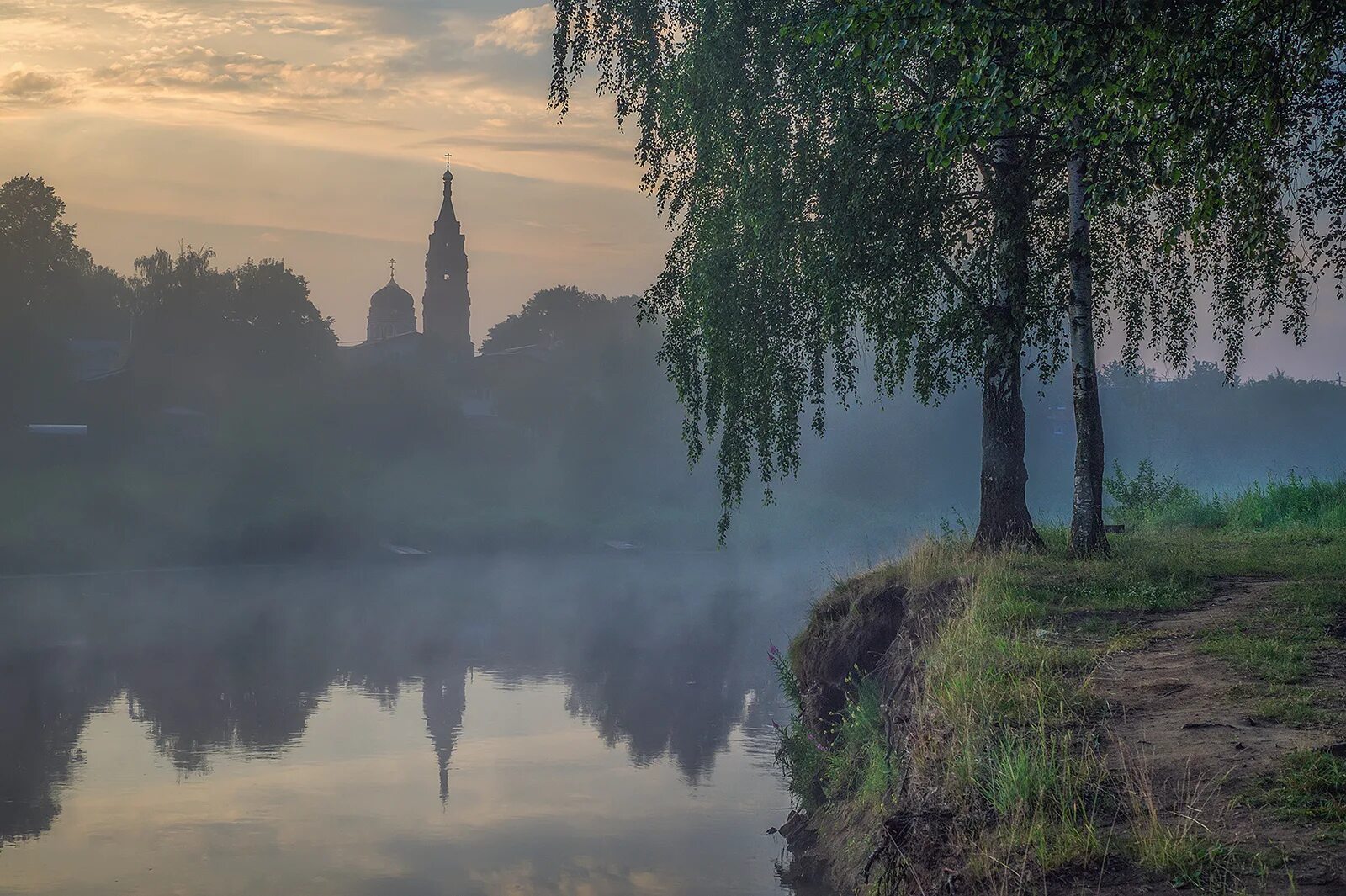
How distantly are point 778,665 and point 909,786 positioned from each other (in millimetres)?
8238

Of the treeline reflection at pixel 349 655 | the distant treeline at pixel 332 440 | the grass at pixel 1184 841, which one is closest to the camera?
the grass at pixel 1184 841

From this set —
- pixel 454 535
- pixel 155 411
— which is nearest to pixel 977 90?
pixel 454 535

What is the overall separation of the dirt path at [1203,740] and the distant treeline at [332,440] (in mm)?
32252

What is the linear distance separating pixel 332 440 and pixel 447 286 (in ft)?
174

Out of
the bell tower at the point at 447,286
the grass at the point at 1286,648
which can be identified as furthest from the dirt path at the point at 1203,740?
the bell tower at the point at 447,286

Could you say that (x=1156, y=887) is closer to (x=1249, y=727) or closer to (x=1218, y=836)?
(x=1218, y=836)

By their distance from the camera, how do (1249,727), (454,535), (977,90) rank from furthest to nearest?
(454,535) < (977,90) < (1249,727)

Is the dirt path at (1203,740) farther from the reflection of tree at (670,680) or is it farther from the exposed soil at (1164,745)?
the reflection of tree at (670,680)

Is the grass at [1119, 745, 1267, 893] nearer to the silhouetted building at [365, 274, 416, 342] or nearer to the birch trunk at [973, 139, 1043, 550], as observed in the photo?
the birch trunk at [973, 139, 1043, 550]

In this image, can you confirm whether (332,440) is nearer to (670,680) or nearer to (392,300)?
(670,680)

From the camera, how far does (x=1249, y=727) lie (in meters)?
7.47

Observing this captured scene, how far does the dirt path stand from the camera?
18.7 feet

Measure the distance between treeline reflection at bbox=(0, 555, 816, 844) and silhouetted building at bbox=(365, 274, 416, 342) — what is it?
72.8 meters

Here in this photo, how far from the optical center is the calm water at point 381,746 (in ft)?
49.9
